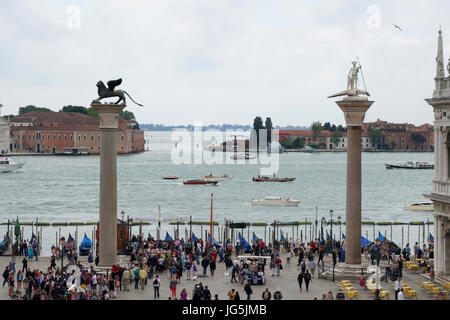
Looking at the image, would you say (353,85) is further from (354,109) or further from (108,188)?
(108,188)

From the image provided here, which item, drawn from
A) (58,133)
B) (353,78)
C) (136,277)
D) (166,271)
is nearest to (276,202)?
(166,271)

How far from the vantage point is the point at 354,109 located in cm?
2481

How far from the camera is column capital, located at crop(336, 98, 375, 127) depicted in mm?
24734

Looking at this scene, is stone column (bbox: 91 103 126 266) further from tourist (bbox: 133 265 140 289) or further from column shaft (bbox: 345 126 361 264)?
column shaft (bbox: 345 126 361 264)

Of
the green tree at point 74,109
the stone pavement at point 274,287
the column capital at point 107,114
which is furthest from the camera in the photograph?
the green tree at point 74,109

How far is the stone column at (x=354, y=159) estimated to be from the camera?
2473 centimetres

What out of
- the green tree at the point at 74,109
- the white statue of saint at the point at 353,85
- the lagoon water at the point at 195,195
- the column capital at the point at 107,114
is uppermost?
the green tree at the point at 74,109

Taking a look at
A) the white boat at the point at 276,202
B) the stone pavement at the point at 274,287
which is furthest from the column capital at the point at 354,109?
the white boat at the point at 276,202

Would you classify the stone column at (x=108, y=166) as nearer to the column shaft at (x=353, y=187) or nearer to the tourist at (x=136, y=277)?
the tourist at (x=136, y=277)

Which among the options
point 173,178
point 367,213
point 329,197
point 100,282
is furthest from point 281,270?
point 173,178

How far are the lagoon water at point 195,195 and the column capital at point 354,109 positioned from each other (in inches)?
856

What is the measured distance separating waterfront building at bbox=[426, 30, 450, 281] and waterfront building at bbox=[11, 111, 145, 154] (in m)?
142

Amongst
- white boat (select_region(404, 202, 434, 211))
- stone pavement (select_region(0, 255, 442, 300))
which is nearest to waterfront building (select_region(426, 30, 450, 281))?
stone pavement (select_region(0, 255, 442, 300))

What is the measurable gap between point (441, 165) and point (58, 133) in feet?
499
